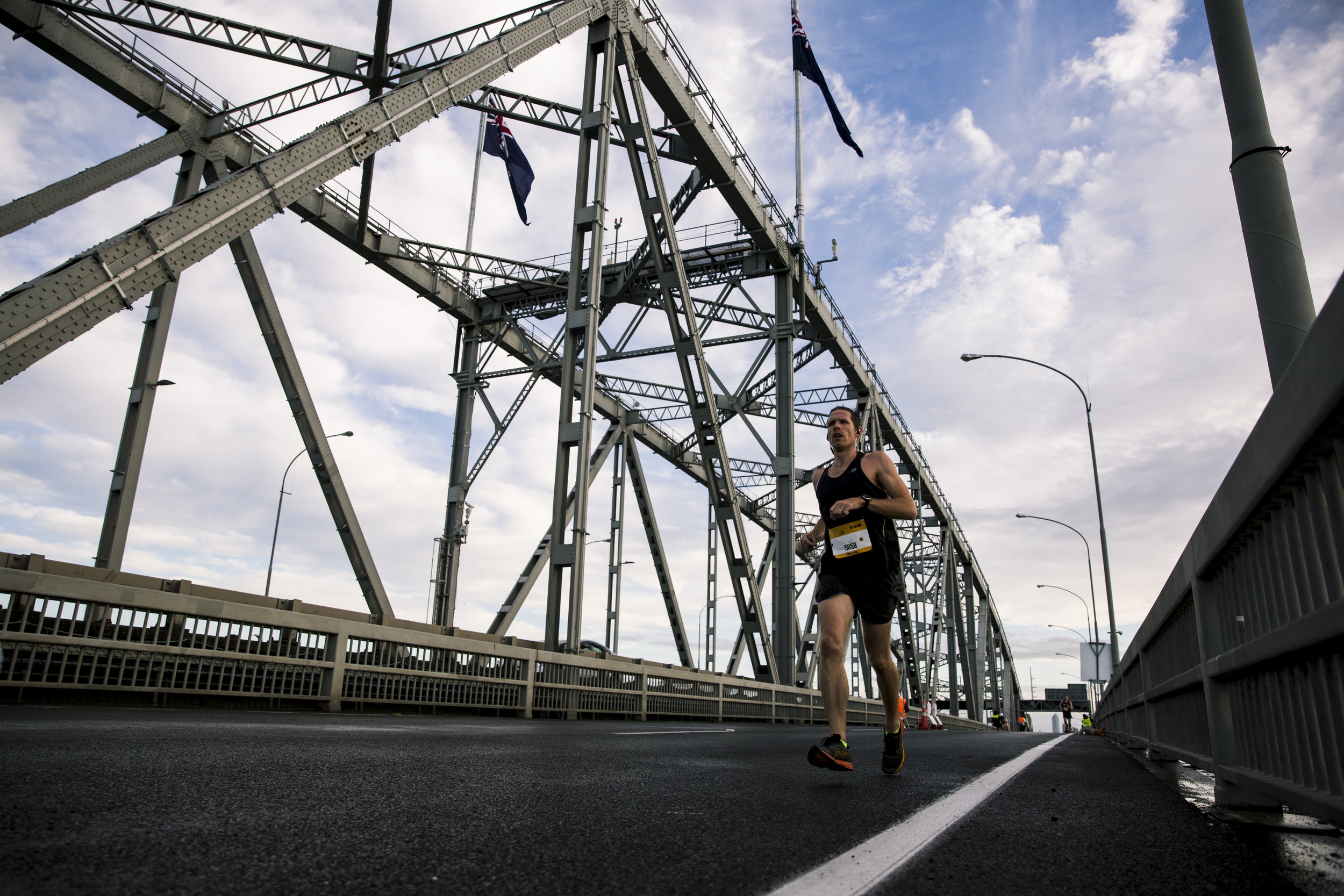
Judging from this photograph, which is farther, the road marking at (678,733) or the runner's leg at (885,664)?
the road marking at (678,733)

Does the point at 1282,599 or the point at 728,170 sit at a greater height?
the point at 728,170

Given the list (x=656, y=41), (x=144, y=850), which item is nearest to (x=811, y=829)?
(x=144, y=850)

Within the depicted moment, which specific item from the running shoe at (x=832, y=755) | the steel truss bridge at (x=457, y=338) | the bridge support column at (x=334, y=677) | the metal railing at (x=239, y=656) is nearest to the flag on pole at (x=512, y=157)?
the steel truss bridge at (x=457, y=338)

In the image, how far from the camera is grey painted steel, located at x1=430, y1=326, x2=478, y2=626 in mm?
23859

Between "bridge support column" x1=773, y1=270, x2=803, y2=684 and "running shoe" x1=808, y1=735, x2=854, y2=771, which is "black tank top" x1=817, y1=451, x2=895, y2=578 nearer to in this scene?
"running shoe" x1=808, y1=735, x2=854, y2=771

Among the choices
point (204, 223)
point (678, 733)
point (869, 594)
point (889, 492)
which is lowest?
point (678, 733)

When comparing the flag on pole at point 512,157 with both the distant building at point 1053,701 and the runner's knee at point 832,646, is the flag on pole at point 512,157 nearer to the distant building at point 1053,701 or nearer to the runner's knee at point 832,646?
the runner's knee at point 832,646

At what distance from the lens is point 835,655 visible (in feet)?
14.5

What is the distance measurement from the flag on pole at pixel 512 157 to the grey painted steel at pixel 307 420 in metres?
7.92

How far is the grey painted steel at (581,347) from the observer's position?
569 inches

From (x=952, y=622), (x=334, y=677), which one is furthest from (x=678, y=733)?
(x=952, y=622)

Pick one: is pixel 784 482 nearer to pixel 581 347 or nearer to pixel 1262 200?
pixel 581 347

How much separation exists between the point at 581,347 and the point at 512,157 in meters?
9.45

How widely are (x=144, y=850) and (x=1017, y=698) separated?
97.3m
